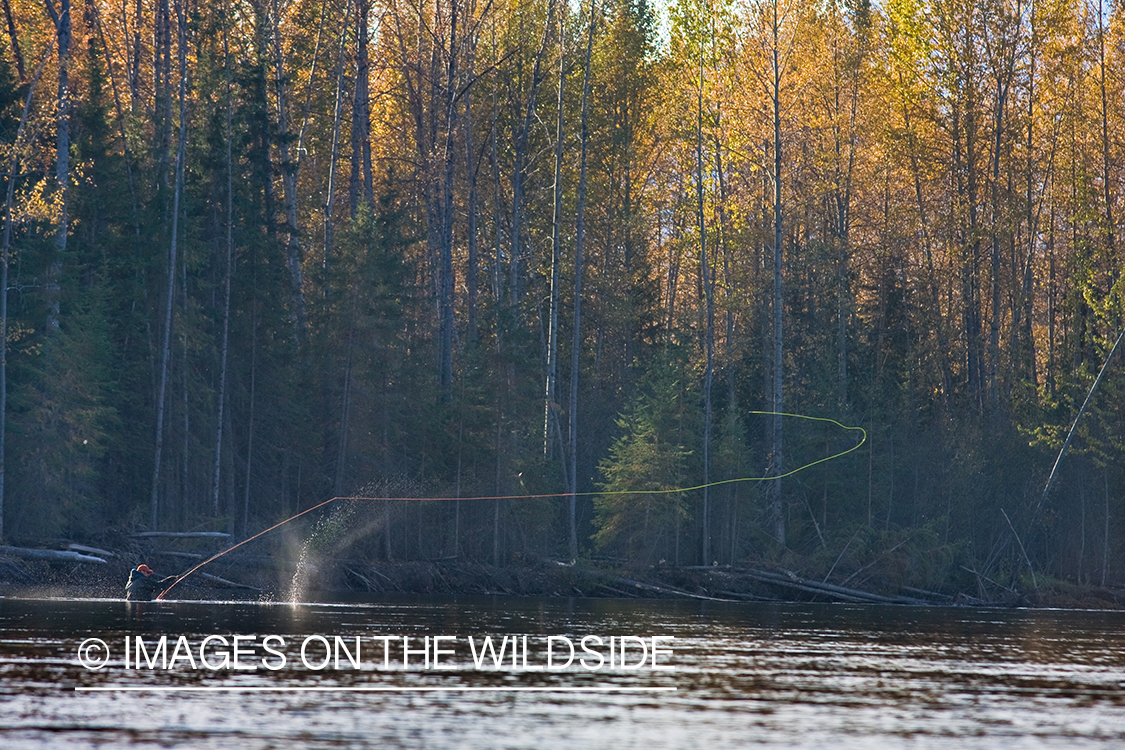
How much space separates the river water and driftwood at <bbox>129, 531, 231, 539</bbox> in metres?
5.96

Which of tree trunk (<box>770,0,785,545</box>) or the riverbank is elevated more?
tree trunk (<box>770,0,785,545</box>)

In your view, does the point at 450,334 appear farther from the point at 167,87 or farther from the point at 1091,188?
the point at 1091,188

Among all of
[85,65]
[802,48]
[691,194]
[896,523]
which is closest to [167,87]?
[85,65]

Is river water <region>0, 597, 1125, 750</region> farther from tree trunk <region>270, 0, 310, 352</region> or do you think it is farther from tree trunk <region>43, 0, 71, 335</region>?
tree trunk <region>270, 0, 310, 352</region>

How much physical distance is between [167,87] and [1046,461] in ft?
93.9

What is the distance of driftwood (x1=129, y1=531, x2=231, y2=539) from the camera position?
105 ft

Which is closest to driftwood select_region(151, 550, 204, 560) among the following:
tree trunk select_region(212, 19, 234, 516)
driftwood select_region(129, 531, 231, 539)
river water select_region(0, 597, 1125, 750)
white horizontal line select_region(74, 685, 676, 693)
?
driftwood select_region(129, 531, 231, 539)

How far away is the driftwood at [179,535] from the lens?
105 feet

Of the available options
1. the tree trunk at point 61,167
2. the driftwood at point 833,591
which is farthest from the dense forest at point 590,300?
the driftwood at point 833,591

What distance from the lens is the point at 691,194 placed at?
153 ft

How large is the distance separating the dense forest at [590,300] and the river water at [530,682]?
10.9 metres

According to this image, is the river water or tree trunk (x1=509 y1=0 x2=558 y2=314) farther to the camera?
tree trunk (x1=509 y1=0 x2=558 y2=314)

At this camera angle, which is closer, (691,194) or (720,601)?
(720,601)

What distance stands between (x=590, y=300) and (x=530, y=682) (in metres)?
33.2
